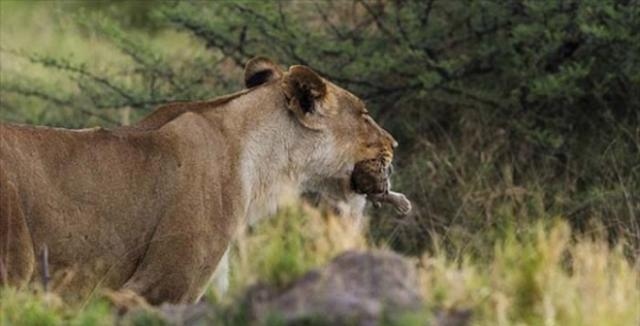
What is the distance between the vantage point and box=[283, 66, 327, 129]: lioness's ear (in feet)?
23.0

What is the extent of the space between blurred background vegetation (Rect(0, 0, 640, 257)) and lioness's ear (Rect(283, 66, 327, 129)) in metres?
2.86

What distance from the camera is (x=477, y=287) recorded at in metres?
5.59

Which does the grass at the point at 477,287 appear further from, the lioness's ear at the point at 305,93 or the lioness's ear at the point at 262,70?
the lioness's ear at the point at 262,70

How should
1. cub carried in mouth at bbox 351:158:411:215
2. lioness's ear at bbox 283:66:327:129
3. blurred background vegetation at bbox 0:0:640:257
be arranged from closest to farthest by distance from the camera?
lioness's ear at bbox 283:66:327:129, cub carried in mouth at bbox 351:158:411:215, blurred background vegetation at bbox 0:0:640:257

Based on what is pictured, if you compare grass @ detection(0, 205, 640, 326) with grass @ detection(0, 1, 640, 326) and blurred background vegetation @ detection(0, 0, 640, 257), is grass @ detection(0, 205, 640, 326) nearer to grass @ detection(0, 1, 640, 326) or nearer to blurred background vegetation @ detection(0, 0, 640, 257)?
grass @ detection(0, 1, 640, 326)

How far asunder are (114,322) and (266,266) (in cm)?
47

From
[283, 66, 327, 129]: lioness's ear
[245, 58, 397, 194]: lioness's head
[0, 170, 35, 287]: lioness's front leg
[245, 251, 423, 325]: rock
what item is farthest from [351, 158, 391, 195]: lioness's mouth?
[245, 251, 423, 325]: rock

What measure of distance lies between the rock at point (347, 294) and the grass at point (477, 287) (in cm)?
7

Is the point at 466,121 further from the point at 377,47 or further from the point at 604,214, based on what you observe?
the point at 604,214

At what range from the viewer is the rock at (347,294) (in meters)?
4.94

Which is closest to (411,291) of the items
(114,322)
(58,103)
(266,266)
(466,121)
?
(266,266)

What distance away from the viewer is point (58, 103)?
12461 mm

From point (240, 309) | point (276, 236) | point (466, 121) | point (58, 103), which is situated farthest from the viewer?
point (58, 103)

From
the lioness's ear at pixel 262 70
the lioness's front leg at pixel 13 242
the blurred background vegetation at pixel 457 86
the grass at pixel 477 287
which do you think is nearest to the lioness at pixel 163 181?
the lioness's front leg at pixel 13 242
